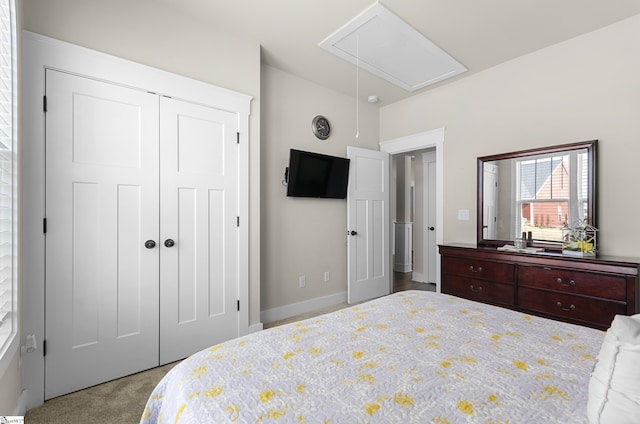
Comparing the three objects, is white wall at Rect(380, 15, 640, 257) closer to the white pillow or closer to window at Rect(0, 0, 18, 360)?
the white pillow

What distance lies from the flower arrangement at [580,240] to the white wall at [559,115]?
3.8 inches

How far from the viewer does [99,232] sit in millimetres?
2018

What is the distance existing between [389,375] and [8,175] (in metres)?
2.07

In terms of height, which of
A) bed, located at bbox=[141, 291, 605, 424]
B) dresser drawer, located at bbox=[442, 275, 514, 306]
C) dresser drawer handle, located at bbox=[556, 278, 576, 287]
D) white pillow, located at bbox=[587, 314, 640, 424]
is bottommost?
dresser drawer, located at bbox=[442, 275, 514, 306]

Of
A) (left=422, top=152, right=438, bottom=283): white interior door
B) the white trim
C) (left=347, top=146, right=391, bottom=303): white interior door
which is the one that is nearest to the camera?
the white trim

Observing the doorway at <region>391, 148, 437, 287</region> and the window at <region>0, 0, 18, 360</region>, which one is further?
the doorway at <region>391, 148, 437, 287</region>

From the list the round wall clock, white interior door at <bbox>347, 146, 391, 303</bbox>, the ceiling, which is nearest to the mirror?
the ceiling

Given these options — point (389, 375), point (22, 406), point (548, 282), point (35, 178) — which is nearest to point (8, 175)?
point (35, 178)

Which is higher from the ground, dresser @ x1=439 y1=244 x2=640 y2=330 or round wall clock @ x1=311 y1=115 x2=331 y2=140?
round wall clock @ x1=311 y1=115 x2=331 y2=140

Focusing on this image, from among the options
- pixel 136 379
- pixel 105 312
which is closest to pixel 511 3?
pixel 105 312

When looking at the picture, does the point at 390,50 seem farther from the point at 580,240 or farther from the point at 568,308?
the point at 568,308

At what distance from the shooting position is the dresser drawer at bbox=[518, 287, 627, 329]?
2.14 m

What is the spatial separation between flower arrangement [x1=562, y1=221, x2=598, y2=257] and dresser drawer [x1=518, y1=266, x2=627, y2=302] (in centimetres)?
19

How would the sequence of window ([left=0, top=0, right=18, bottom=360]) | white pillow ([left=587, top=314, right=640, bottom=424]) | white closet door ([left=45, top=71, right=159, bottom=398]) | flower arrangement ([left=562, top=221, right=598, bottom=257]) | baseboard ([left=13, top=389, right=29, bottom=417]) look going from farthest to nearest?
1. flower arrangement ([left=562, top=221, right=598, bottom=257])
2. white closet door ([left=45, top=71, right=159, bottom=398])
3. baseboard ([left=13, top=389, right=29, bottom=417])
4. window ([left=0, top=0, right=18, bottom=360])
5. white pillow ([left=587, top=314, right=640, bottom=424])
